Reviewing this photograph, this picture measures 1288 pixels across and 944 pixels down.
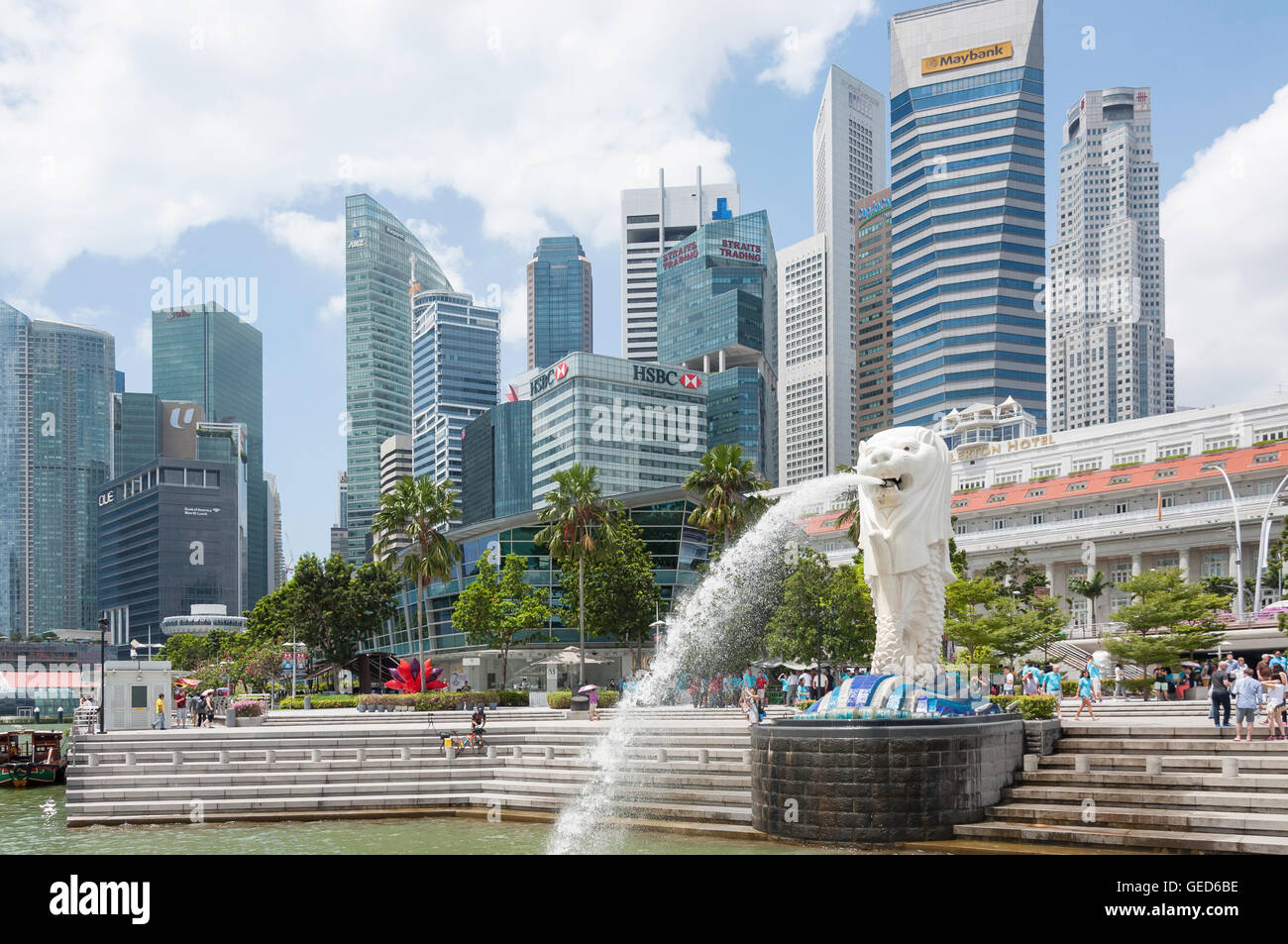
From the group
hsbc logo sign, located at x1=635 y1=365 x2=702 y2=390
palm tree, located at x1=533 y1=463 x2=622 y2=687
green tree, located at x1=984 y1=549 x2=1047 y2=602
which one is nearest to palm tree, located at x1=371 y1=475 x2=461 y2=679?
palm tree, located at x1=533 y1=463 x2=622 y2=687

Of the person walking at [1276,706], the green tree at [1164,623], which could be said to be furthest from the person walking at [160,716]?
the green tree at [1164,623]

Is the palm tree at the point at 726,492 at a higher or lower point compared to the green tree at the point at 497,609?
higher

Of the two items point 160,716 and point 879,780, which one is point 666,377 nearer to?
point 160,716

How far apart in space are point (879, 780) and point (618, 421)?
469 feet

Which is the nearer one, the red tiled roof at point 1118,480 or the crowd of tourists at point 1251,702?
the crowd of tourists at point 1251,702

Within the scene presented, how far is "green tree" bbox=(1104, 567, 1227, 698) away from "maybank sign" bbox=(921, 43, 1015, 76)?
16376 cm

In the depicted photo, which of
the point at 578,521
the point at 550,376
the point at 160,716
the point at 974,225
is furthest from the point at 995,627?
the point at 974,225

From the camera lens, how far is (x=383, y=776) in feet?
93.2

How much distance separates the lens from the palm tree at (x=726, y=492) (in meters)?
54.0

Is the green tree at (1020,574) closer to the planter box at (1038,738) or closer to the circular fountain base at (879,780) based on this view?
the planter box at (1038,738)

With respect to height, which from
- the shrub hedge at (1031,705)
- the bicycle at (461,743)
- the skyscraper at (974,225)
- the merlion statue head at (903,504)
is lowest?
the bicycle at (461,743)

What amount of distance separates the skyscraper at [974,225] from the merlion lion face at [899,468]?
526ft

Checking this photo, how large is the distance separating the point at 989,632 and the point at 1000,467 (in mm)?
55721
